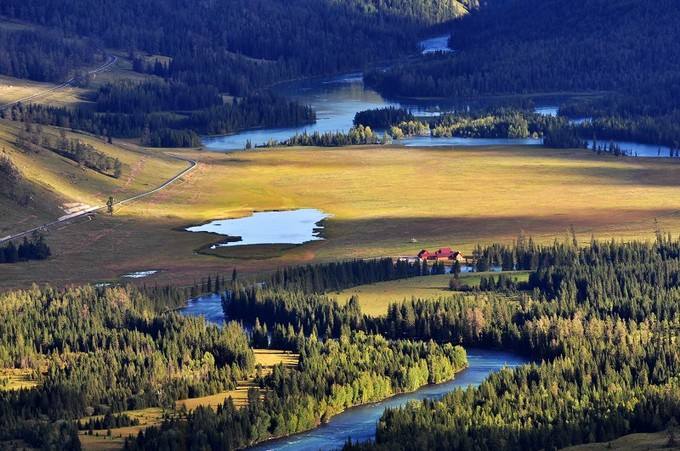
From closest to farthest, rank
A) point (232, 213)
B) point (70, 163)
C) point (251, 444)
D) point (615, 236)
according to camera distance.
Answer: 1. point (251, 444)
2. point (615, 236)
3. point (232, 213)
4. point (70, 163)

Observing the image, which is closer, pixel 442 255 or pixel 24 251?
pixel 442 255

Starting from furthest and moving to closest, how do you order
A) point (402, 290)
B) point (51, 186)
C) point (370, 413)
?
1. point (51, 186)
2. point (402, 290)
3. point (370, 413)

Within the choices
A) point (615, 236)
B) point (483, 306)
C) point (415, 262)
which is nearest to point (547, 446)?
point (483, 306)

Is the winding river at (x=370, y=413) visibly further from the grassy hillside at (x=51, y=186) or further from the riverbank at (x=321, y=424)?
the grassy hillside at (x=51, y=186)

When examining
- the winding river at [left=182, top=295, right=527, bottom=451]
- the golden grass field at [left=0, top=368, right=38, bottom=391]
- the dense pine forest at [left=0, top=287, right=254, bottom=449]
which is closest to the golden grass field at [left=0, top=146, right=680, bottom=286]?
the dense pine forest at [left=0, top=287, right=254, bottom=449]

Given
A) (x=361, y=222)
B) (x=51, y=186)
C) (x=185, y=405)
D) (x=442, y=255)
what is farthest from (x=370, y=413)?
(x=51, y=186)

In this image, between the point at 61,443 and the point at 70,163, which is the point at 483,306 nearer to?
the point at 61,443

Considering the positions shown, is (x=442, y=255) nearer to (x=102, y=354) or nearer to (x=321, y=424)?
(x=102, y=354)
